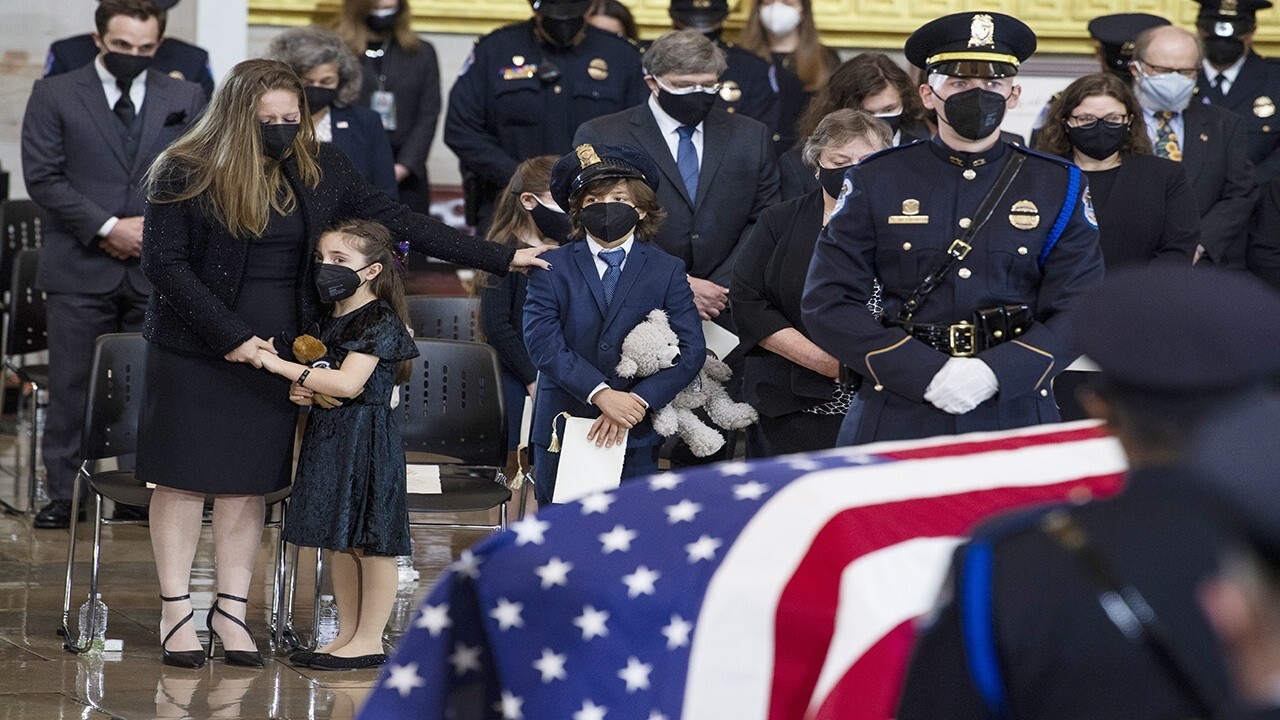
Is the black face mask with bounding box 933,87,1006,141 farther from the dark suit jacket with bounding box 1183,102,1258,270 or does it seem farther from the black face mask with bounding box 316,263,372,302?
the dark suit jacket with bounding box 1183,102,1258,270

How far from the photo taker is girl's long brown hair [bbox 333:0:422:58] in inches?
307

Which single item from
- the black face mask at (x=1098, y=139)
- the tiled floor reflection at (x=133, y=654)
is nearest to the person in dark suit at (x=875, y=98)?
the black face mask at (x=1098, y=139)

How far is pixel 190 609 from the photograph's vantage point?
16.1 feet

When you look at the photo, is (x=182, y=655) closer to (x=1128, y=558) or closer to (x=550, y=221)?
(x=550, y=221)

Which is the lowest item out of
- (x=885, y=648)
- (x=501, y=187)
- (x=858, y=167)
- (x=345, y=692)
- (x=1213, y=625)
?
(x=345, y=692)

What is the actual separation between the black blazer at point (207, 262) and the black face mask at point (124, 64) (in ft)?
6.04

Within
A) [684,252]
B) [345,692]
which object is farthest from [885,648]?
[684,252]

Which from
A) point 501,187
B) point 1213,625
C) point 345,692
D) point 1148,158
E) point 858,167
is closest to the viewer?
point 1213,625

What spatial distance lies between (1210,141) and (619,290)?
277 cm

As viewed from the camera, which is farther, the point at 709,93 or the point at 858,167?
the point at 709,93

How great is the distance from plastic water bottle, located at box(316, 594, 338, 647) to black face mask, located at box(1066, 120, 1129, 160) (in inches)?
106

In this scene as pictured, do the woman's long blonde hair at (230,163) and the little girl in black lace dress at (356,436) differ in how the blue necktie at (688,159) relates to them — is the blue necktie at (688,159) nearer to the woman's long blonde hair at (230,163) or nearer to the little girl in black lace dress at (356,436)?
the little girl in black lace dress at (356,436)

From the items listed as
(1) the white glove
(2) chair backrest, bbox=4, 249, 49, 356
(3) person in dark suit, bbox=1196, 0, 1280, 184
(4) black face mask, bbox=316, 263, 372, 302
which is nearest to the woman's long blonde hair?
(4) black face mask, bbox=316, 263, 372, 302

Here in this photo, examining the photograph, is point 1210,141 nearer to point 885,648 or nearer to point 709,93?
point 709,93
